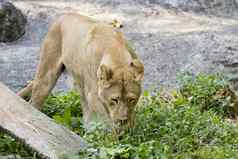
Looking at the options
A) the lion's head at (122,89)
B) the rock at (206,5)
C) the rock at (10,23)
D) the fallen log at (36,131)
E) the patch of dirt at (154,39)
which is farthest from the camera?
the rock at (206,5)

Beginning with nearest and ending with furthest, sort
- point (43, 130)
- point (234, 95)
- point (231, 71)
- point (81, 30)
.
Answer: point (43, 130) → point (81, 30) → point (234, 95) → point (231, 71)

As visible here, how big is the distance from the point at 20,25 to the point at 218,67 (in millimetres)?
3822

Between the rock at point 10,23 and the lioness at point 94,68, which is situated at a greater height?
the lioness at point 94,68

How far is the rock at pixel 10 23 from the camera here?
469 inches

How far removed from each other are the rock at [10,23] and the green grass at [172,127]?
3749 millimetres

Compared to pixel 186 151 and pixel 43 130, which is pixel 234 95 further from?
pixel 43 130

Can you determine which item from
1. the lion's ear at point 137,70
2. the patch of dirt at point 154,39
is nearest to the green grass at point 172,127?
the lion's ear at point 137,70

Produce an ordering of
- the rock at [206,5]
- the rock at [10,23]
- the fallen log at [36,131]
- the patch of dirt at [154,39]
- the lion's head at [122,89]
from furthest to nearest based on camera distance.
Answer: the rock at [206,5] < the rock at [10,23] < the patch of dirt at [154,39] < the lion's head at [122,89] < the fallen log at [36,131]

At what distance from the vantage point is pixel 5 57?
10891 millimetres

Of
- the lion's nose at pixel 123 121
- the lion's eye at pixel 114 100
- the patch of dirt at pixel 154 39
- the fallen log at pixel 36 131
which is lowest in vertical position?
the patch of dirt at pixel 154 39

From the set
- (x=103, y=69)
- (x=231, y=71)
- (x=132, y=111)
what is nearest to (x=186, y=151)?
(x=132, y=111)

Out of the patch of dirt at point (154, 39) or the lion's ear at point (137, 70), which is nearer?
the lion's ear at point (137, 70)

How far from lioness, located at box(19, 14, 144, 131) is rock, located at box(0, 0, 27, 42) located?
377 centimetres

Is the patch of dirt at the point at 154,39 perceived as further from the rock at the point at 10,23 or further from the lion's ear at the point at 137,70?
the lion's ear at the point at 137,70
